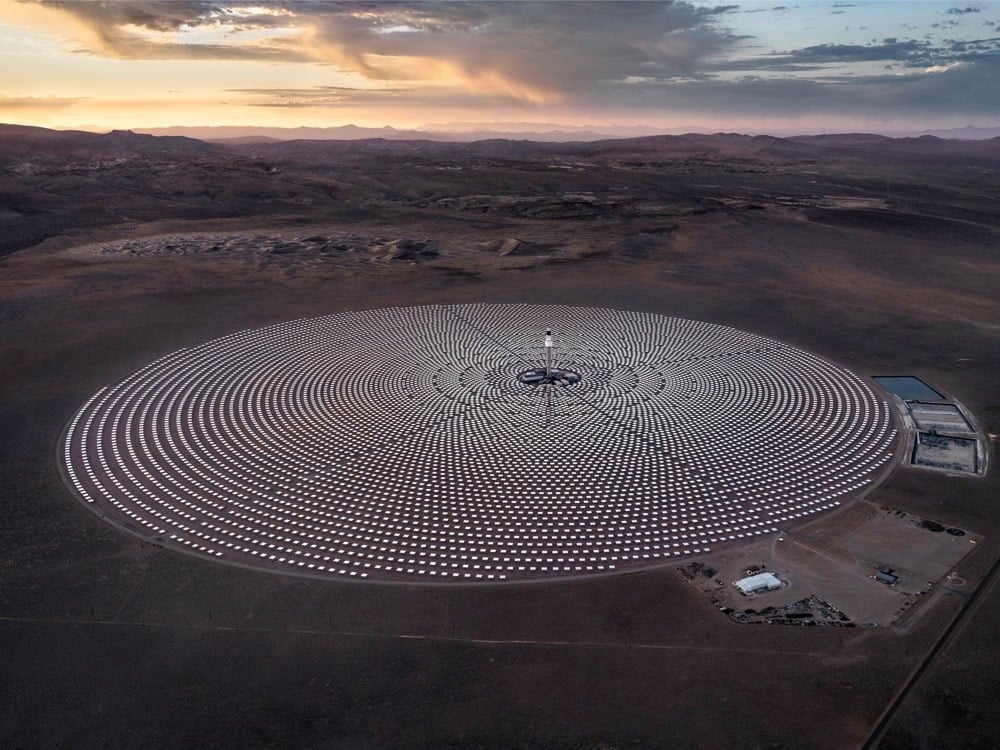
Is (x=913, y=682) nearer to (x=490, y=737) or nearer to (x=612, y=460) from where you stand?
(x=490, y=737)

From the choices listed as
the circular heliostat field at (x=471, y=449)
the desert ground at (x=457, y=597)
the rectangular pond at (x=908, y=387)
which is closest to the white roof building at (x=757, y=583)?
the desert ground at (x=457, y=597)

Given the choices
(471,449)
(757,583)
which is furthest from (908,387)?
(471,449)

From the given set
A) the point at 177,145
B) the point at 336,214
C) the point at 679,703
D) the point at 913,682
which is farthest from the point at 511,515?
the point at 177,145

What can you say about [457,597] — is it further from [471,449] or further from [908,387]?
[908,387]

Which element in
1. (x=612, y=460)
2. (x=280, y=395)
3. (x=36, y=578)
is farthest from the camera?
(x=280, y=395)

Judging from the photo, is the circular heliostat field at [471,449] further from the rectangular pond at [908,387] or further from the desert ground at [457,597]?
the rectangular pond at [908,387]
